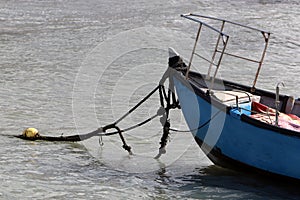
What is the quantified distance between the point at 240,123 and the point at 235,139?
28cm

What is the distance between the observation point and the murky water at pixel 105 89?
8914 mm

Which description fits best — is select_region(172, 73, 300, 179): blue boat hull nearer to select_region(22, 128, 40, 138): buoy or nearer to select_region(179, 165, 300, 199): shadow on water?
select_region(179, 165, 300, 199): shadow on water

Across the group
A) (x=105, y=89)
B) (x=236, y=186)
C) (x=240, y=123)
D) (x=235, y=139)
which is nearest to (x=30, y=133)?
(x=236, y=186)

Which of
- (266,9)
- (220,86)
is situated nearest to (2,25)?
(266,9)

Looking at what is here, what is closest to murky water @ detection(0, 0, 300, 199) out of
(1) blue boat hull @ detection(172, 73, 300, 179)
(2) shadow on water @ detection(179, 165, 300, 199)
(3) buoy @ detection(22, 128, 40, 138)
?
(2) shadow on water @ detection(179, 165, 300, 199)

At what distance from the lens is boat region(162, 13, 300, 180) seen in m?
8.20

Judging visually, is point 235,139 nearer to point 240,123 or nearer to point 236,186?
point 240,123

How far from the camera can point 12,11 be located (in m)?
24.4

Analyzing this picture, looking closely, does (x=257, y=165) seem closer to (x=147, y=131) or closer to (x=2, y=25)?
(x=147, y=131)

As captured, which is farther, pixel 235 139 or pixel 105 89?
pixel 105 89

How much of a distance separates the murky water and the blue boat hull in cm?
38

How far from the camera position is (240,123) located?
835 centimetres

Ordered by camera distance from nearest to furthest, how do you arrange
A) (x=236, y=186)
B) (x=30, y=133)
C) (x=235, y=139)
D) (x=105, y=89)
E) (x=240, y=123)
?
(x=240, y=123) < (x=235, y=139) < (x=236, y=186) < (x=30, y=133) < (x=105, y=89)

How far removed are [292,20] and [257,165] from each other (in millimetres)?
16687
